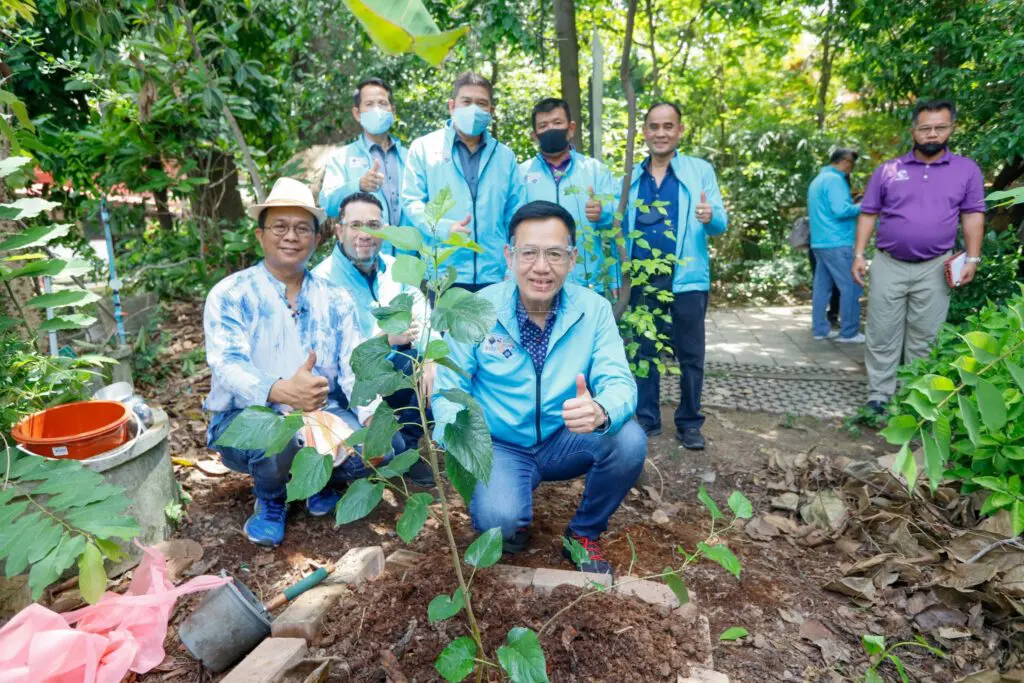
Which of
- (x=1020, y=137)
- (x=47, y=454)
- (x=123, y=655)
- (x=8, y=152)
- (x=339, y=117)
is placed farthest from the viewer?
(x=339, y=117)

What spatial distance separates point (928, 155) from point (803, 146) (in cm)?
621

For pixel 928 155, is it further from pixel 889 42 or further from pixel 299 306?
pixel 299 306

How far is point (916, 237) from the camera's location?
3.98 m

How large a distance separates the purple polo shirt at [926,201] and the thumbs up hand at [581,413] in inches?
120

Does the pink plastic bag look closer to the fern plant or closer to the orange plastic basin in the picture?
the fern plant

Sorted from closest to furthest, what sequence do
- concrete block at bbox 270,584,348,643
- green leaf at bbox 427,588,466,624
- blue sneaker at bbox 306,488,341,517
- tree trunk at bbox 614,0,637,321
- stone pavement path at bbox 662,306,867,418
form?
green leaf at bbox 427,588,466,624 → concrete block at bbox 270,584,348,643 → tree trunk at bbox 614,0,637,321 → blue sneaker at bbox 306,488,341,517 → stone pavement path at bbox 662,306,867,418

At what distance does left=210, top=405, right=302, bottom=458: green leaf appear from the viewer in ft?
4.56

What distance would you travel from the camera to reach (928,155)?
3.94m

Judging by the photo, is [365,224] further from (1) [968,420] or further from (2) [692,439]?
(1) [968,420]

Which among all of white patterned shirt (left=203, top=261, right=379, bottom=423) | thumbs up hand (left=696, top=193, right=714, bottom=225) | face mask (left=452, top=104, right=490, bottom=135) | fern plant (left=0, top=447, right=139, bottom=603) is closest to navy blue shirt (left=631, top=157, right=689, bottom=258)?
thumbs up hand (left=696, top=193, right=714, bottom=225)

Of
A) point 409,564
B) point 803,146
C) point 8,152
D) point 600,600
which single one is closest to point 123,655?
point 409,564

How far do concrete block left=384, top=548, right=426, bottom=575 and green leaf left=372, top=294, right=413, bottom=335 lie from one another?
1.29m

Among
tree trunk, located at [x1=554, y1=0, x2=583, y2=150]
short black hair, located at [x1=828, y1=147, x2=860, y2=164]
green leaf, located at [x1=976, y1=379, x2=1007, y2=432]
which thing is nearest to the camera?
green leaf, located at [x1=976, y1=379, x2=1007, y2=432]

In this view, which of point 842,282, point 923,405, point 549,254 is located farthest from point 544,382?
point 842,282
